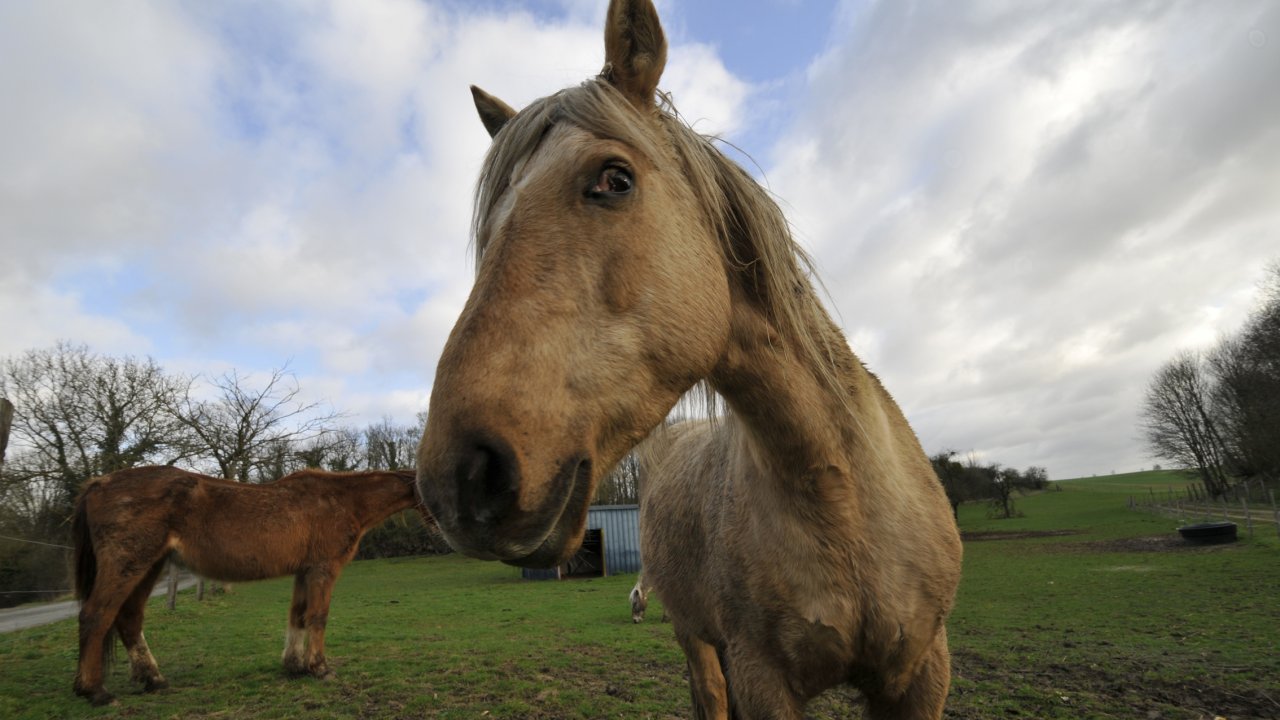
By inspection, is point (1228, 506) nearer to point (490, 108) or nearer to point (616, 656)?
point (616, 656)

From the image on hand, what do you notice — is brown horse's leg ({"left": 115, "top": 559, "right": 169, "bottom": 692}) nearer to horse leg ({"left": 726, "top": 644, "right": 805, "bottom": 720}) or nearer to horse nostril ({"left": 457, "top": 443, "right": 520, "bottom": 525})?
horse leg ({"left": 726, "top": 644, "right": 805, "bottom": 720})

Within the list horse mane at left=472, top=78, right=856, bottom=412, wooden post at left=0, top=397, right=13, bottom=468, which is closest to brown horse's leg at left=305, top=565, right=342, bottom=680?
wooden post at left=0, top=397, right=13, bottom=468

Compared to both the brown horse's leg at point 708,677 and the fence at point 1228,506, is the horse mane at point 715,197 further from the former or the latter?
the fence at point 1228,506

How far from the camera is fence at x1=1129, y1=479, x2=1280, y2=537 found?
27156mm

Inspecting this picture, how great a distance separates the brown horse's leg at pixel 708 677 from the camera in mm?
4105

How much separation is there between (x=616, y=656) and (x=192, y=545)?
549cm

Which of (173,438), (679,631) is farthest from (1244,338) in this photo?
(173,438)

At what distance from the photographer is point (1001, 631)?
29.6ft

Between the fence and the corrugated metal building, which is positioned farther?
the fence

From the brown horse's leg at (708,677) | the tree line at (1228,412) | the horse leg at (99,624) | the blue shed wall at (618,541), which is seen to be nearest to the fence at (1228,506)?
the tree line at (1228,412)

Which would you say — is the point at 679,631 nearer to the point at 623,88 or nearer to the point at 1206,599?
the point at 623,88

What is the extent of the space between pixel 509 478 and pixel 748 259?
123 cm

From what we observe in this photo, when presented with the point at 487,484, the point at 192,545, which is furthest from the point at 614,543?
the point at 487,484

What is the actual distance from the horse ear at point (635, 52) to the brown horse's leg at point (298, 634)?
26.5 feet
